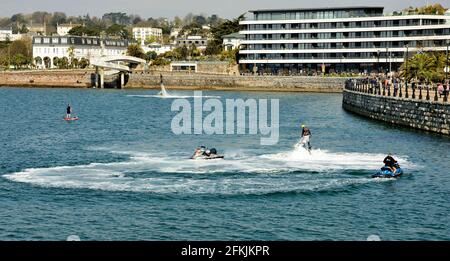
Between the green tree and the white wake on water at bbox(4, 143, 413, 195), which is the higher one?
the green tree

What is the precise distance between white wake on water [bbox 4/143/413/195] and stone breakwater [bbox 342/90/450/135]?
617 inches

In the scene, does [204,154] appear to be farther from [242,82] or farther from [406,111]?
[242,82]

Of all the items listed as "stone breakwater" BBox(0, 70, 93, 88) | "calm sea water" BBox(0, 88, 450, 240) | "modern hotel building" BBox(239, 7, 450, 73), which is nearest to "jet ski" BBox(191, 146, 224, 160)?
"calm sea water" BBox(0, 88, 450, 240)

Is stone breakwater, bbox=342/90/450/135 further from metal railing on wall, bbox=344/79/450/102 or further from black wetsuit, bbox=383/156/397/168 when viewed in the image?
black wetsuit, bbox=383/156/397/168

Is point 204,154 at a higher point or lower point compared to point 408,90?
lower

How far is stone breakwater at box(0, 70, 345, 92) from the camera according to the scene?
168863 millimetres

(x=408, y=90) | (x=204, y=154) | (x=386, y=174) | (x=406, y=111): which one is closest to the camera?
(x=386, y=174)

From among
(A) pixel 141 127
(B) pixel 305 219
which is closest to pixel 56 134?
(A) pixel 141 127

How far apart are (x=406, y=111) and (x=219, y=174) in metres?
37.6

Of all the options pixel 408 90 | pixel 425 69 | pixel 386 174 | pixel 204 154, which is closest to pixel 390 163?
pixel 386 174

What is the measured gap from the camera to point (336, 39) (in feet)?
600

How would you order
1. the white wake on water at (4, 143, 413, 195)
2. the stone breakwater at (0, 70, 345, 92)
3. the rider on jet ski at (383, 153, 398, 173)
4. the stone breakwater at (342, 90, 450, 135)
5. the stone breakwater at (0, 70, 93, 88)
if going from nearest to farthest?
1. the white wake on water at (4, 143, 413, 195)
2. the rider on jet ski at (383, 153, 398, 173)
3. the stone breakwater at (342, 90, 450, 135)
4. the stone breakwater at (0, 70, 345, 92)
5. the stone breakwater at (0, 70, 93, 88)

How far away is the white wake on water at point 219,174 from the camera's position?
131ft

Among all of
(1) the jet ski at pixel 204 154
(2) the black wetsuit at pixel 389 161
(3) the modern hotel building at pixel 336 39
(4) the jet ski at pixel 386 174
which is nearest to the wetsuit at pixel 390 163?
(2) the black wetsuit at pixel 389 161
